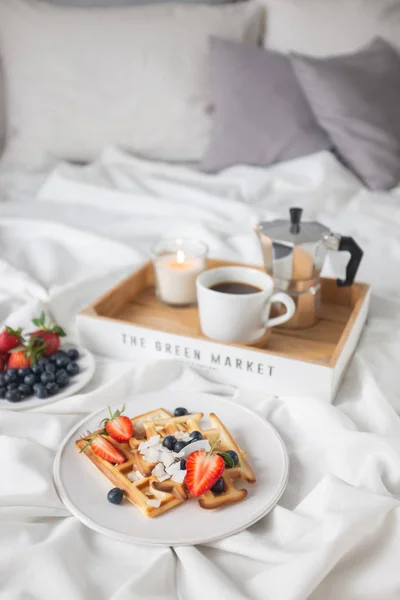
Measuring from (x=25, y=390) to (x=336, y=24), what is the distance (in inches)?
67.2

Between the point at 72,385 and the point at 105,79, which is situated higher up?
the point at 105,79

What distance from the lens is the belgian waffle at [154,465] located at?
743 mm

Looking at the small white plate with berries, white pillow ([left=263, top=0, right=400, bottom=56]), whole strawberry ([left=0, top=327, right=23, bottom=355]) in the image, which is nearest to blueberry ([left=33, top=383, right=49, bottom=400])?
the small white plate with berries

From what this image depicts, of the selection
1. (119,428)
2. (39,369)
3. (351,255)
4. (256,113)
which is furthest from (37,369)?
(256,113)

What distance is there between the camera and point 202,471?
0.75 meters

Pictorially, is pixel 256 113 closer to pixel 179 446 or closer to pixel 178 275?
pixel 178 275

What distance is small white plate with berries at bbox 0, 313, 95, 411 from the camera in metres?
0.97

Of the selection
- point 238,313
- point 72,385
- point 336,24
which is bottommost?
point 72,385

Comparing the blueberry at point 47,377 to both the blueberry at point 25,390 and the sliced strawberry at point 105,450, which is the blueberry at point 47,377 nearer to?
the blueberry at point 25,390

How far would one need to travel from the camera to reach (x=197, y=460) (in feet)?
2.48

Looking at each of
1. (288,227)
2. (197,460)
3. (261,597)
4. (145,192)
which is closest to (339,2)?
(145,192)

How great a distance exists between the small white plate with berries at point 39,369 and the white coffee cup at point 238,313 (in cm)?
20

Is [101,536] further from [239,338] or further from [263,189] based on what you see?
[263,189]

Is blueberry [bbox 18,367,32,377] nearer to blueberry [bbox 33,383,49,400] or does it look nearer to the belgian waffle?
blueberry [bbox 33,383,49,400]
